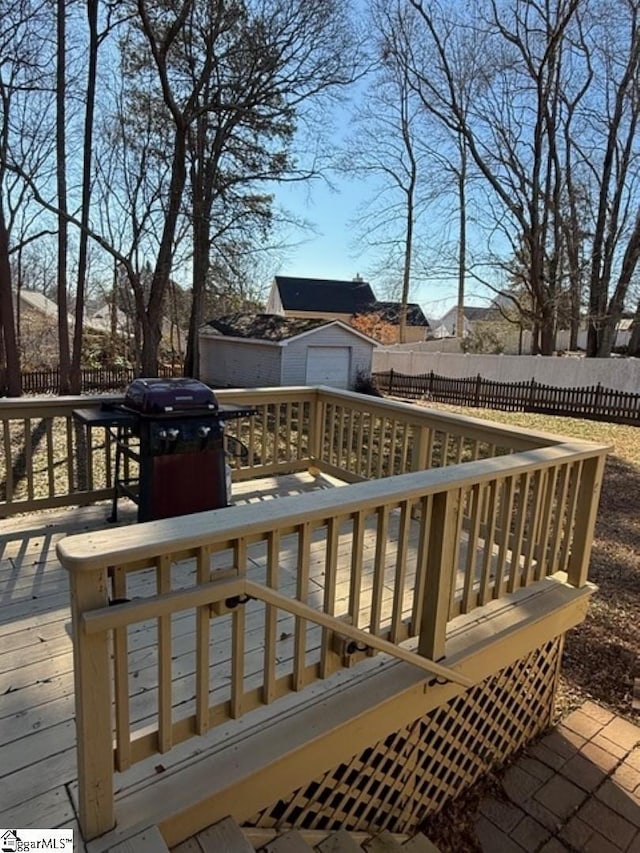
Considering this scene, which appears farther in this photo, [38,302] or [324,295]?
[324,295]

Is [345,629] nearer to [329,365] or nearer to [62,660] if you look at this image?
[62,660]

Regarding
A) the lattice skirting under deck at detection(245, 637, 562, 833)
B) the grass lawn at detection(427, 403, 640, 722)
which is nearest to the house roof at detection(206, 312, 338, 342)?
the grass lawn at detection(427, 403, 640, 722)

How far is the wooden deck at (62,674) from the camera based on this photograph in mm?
1494

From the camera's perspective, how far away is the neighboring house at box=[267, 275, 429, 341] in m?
32.5

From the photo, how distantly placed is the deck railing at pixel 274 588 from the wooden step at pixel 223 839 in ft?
0.87

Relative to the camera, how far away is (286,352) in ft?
57.2

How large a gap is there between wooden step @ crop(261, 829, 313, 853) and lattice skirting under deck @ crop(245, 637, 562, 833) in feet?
0.22

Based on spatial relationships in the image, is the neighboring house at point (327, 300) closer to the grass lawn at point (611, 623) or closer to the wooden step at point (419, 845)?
the grass lawn at point (611, 623)

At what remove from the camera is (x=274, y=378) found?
17.8 metres

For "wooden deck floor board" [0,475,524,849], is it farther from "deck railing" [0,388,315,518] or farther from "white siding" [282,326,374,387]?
"white siding" [282,326,374,387]

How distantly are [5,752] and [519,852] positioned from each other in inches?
78.0

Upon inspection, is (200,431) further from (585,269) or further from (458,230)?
(458,230)

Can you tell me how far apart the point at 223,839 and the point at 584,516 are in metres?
2.12

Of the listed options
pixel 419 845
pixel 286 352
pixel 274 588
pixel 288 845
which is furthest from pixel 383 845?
pixel 286 352
